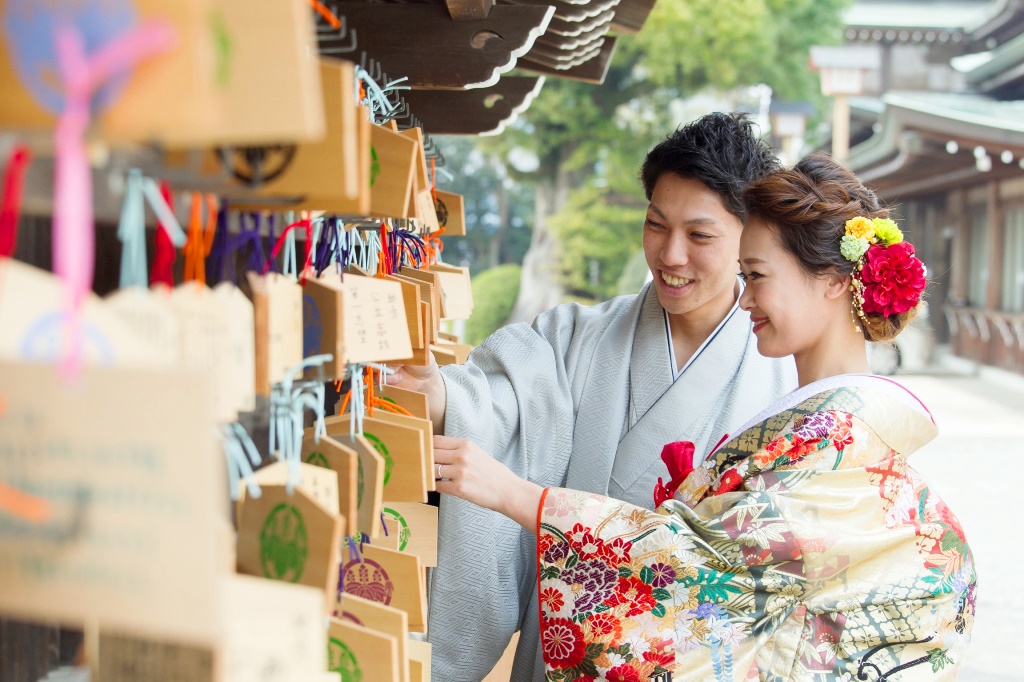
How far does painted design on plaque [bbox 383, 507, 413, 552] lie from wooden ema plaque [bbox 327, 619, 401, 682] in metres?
0.53

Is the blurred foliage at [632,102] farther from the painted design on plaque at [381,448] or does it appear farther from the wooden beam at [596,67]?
the painted design on plaque at [381,448]

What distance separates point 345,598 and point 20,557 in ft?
1.46

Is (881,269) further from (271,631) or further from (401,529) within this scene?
(271,631)

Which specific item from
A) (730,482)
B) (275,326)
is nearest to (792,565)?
(730,482)

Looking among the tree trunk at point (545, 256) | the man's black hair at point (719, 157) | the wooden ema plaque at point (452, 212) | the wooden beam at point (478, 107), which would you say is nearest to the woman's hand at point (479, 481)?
the wooden ema plaque at point (452, 212)

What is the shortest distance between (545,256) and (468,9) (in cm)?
1399

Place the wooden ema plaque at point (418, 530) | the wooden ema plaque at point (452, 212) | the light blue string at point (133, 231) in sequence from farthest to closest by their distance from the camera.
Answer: the wooden ema plaque at point (452, 212)
the wooden ema plaque at point (418, 530)
the light blue string at point (133, 231)

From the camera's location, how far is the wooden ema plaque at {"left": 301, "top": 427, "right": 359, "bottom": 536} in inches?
35.6

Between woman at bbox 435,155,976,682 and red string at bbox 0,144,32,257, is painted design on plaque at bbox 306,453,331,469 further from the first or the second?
woman at bbox 435,155,976,682

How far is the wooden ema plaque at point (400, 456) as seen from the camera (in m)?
1.12

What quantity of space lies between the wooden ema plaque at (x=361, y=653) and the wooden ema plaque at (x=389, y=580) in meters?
0.23

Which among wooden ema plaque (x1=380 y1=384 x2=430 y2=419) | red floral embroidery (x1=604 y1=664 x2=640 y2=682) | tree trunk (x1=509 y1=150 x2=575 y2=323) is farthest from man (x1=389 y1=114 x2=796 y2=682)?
tree trunk (x1=509 y1=150 x2=575 y2=323)

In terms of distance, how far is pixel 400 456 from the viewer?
1.14m

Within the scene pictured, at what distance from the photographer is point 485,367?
7.52 ft
